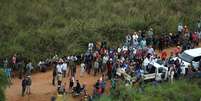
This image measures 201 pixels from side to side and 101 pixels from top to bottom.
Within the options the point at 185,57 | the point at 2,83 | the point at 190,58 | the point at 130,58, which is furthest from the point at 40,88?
the point at 190,58

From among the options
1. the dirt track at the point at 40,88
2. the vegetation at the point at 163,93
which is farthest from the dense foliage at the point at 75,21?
the vegetation at the point at 163,93

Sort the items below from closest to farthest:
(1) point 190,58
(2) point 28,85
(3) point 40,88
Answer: (2) point 28,85
(3) point 40,88
(1) point 190,58

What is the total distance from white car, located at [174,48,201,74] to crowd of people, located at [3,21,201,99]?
19.3 inches

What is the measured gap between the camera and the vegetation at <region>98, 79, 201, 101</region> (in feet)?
99.3

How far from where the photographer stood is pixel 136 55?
3409 centimetres

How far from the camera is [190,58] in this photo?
3362 cm

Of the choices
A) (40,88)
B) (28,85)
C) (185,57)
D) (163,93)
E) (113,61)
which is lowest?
(163,93)

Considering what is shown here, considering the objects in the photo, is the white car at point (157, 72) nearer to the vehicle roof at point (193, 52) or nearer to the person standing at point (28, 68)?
the vehicle roof at point (193, 52)

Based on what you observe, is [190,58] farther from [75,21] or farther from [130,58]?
[75,21]

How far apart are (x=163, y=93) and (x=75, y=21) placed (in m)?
12.0

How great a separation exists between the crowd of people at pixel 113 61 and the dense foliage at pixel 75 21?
1585 mm

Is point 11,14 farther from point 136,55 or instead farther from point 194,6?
point 194,6

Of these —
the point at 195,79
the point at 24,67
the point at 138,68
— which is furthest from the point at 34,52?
the point at 195,79

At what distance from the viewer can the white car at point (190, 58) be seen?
33.2 metres
